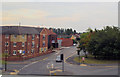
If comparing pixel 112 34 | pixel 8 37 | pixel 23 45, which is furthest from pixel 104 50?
pixel 8 37

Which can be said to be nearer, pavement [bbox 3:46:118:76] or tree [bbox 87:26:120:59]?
pavement [bbox 3:46:118:76]

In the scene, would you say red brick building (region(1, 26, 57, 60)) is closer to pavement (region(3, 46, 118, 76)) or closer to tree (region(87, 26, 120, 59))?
pavement (region(3, 46, 118, 76))

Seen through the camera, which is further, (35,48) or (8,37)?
(35,48)

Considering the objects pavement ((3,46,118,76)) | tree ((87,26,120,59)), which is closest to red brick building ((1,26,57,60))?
pavement ((3,46,118,76))

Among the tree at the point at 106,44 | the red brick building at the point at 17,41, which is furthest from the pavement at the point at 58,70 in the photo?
the red brick building at the point at 17,41

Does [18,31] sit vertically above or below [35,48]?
above

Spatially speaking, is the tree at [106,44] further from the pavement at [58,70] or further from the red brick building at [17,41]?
the red brick building at [17,41]

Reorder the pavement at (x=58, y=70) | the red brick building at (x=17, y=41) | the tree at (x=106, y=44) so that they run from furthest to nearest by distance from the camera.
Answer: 1. the red brick building at (x=17, y=41)
2. the tree at (x=106, y=44)
3. the pavement at (x=58, y=70)

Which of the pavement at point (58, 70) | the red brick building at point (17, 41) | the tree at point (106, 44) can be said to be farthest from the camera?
the red brick building at point (17, 41)

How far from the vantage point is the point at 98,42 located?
3155 centimetres

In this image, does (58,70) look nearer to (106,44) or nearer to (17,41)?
(106,44)

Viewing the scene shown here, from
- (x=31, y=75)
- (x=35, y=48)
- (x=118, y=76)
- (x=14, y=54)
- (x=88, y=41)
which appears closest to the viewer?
(x=118, y=76)

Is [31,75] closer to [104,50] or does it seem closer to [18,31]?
[104,50]

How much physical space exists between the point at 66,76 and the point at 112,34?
1581 cm
